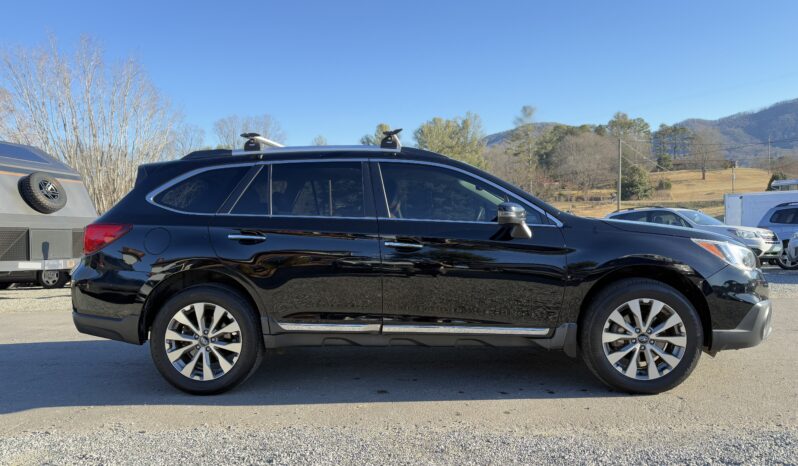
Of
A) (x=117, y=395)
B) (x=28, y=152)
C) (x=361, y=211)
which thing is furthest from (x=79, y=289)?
(x=28, y=152)

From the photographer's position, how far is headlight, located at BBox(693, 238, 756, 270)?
391cm

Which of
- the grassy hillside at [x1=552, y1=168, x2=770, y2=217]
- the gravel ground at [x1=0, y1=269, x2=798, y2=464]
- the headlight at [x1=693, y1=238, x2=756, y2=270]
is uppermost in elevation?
the grassy hillside at [x1=552, y1=168, x2=770, y2=217]

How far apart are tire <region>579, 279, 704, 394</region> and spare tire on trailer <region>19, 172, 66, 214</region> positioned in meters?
9.88

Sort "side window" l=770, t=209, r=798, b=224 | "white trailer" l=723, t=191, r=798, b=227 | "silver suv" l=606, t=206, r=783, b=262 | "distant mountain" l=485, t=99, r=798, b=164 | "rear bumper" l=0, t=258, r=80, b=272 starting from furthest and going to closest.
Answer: "distant mountain" l=485, t=99, r=798, b=164 < "white trailer" l=723, t=191, r=798, b=227 < "side window" l=770, t=209, r=798, b=224 < "silver suv" l=606, t=206, r=783, b=262 < "rear bumper" l=0, t=258, r=80, b=272

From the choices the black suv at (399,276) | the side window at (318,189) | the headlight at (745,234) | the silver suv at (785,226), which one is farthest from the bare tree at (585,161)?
the side window at (318,189)

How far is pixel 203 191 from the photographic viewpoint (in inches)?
164

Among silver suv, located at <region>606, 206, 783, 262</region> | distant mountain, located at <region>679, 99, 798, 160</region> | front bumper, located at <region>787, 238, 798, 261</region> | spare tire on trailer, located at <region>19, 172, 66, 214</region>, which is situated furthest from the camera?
distant mountain, located at <region>679, 99, 798, 160</region>

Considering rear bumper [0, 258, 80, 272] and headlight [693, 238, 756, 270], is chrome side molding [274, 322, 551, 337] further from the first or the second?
rear bumper [0, 258, 80, 272]

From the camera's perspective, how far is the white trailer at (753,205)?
20.7 metres

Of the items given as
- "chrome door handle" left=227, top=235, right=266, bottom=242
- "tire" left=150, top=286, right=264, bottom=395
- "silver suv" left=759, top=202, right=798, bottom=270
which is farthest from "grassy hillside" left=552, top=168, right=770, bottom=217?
"tire" left=150, top=286, right=264, bottom=395

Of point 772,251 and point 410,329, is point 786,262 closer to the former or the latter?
point 772,251

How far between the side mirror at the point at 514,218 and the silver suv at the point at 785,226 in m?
12.9

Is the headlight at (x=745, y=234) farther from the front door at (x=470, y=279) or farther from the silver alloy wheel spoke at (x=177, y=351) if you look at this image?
the silver alloy wheel spoke at (x=177, y=351)

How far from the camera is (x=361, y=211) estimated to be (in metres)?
4.04
